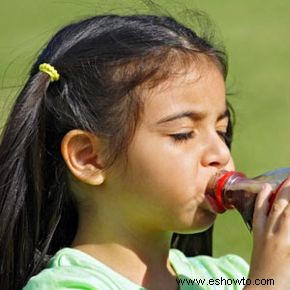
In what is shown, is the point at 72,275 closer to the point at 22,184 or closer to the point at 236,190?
the point at 22,184

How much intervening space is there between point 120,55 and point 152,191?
0.33m

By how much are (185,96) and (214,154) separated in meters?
0.15

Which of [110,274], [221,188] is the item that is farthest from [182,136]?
[110,274]

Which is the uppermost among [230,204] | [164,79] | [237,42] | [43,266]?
[164,79]

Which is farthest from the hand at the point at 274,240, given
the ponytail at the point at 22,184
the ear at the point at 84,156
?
the ponytail at the point at 22,184

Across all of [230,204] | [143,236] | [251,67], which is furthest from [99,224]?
[251,67]

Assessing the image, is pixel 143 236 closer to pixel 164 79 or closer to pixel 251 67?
pixel 164 79

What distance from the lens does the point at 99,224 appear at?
246cm

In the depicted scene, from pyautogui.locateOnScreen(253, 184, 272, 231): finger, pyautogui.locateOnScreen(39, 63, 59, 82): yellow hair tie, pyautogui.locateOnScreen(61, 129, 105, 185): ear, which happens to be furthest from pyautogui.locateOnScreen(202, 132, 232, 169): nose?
pyautogui.locateOnScreen(39, 63, 59, 82): yellow hair tie

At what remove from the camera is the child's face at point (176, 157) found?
92.2 inches

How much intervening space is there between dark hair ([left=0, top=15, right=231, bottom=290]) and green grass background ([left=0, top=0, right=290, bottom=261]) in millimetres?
407

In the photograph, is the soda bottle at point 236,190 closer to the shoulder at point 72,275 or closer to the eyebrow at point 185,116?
the eyebrow at point 185,116

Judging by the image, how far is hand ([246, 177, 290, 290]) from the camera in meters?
2.22

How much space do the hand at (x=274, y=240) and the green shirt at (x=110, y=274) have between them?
290mm
